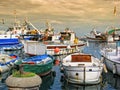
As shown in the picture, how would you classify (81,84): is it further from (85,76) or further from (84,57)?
(84,57)

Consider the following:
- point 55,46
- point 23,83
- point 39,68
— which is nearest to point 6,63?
point 39,68

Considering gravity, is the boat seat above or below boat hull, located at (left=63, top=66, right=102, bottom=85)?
above

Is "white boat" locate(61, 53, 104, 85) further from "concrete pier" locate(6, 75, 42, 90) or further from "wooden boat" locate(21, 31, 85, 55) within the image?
"wooden boat" locate(21, 31, 85, 55)

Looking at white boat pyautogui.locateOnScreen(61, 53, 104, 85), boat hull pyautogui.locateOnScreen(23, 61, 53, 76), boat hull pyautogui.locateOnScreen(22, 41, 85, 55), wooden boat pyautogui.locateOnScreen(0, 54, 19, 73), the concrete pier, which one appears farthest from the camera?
boat hull pyautogui.locateOnScreen(22, 41, 85, 55)

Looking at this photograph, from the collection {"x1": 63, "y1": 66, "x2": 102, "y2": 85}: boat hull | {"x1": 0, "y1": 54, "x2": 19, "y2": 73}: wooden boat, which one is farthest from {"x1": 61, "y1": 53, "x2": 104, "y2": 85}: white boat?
{"x1": 0, "y1": 54, "x2": 19, "y2": 73}: wooden boat

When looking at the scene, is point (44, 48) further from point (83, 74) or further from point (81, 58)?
point (83, 74)

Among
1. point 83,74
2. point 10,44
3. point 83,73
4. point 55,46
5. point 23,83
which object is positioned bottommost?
point 83,74

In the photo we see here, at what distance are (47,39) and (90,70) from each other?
36.0 meters

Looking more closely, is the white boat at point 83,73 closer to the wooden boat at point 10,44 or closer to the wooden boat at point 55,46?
the wooden boat at point 55,46

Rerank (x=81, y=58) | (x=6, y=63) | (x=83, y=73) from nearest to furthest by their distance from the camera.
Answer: (x=83, y=73)
(x=81, y=58)
(x=6, y=63)

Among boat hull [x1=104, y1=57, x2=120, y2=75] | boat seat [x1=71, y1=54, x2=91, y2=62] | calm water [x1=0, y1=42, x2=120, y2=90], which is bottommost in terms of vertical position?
calm water [x1=0, y1=42, x2=120, y2=90]

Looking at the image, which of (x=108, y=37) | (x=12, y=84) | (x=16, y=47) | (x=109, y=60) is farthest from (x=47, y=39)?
(x=108, y=37)

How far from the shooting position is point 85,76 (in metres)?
28.9

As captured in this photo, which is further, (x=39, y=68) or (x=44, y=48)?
(x=44, y=48)
